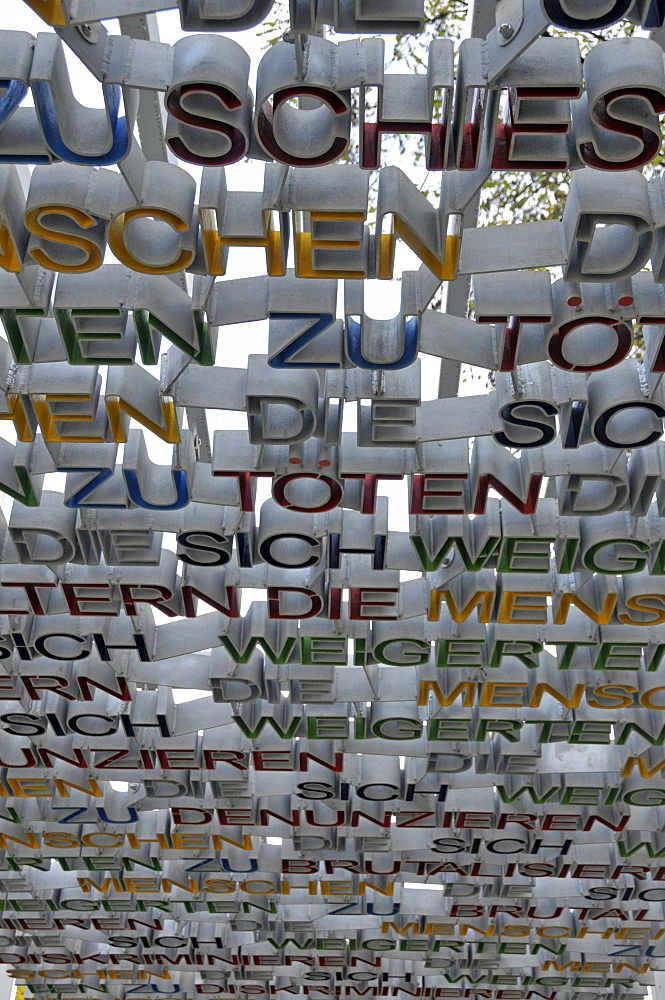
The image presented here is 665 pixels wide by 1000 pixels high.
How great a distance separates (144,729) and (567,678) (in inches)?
162

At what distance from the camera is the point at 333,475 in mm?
8492

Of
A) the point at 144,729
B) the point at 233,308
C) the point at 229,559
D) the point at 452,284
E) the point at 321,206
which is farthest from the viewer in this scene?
the point at 144,729

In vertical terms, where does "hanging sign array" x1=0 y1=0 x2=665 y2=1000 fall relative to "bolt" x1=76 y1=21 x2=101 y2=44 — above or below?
above

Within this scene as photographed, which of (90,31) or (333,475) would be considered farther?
(333,475)

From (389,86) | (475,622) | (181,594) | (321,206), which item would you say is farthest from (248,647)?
(389,86)

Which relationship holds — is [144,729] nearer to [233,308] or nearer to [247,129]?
[233,308]

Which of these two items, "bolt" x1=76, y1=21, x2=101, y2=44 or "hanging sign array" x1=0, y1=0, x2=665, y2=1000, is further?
"hanging sign array" x1=0, y1=0, x2=665, y2=1000

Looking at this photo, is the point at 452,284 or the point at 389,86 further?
the point at 452,284

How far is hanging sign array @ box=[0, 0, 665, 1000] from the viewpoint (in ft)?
20.0

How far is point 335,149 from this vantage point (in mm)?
6137

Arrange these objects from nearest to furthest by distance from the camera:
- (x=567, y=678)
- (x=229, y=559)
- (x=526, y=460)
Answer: (x=526, y=460), (x=229, y=559), (x=567, y=678)

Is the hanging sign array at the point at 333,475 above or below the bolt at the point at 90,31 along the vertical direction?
above

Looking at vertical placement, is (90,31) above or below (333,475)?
below

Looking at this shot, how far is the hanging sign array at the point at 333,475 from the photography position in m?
6.08
